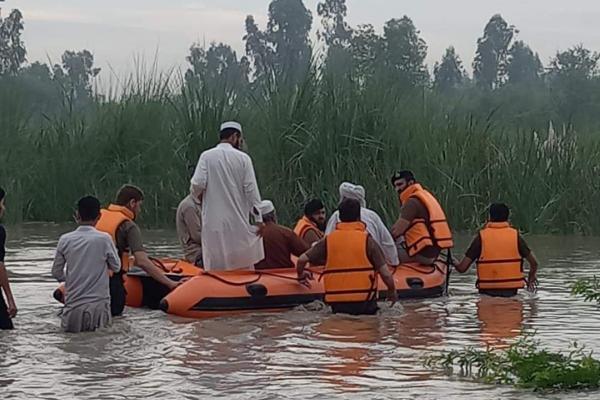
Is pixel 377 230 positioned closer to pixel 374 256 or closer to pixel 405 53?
pixel 374 256

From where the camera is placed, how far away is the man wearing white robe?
37.3 ft

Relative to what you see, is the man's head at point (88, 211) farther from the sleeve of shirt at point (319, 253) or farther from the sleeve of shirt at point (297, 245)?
the sleeve of shirt at point (297, 245)

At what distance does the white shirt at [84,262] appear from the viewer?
9523 millimetres

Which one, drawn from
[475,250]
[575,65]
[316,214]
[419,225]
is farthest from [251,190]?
[575,65]

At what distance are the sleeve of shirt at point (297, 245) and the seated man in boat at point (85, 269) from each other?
2.55 m

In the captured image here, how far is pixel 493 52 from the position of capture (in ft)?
281

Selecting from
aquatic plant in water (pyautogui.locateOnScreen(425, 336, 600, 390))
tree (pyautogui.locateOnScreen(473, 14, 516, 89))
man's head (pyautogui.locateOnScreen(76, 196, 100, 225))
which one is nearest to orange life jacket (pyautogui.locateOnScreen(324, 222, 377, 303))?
man's head (pyautogui.locateOnScreen(76, 196, 100, 225))

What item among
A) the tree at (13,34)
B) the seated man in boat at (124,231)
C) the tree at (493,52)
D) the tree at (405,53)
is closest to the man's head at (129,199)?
the seated man in boat at (124,231)

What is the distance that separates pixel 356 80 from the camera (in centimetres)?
2025

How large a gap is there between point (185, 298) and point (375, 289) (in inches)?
67.0

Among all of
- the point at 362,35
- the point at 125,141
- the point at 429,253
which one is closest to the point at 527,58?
the point at 362,35

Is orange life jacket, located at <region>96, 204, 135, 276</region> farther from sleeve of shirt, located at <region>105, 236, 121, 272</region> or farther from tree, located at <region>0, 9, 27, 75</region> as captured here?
tree, located at <region>0, 9, 27, 75</region>

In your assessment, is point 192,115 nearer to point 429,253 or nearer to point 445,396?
point 429,253

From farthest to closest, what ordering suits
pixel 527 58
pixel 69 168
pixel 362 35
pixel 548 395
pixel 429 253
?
pixel 527 58, pixel 362 35, pixel 69 168, pixel 429 253, pixel 548 395
